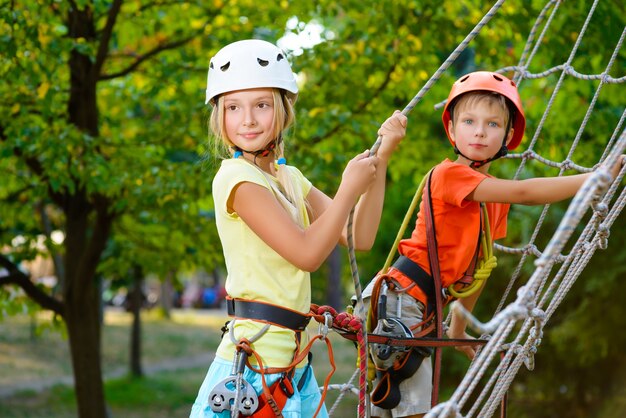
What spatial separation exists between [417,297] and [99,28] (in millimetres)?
4939

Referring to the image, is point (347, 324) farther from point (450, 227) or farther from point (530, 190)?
point (530, 190)

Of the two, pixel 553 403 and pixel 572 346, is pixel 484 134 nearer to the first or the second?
pixel 572 346

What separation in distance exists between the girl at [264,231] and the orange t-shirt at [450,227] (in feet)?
1.17

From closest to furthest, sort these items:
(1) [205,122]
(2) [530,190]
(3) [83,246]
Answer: (2) [530,190]
(1) [205,122]
(3) [83,246]

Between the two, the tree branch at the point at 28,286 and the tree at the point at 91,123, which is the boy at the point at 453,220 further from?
the tree branch at the point at 28,286

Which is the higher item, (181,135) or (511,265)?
(181,135)

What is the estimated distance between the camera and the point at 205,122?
560 cm

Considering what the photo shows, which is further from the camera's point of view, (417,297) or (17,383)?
(17,383)

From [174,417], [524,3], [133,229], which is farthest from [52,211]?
[524,3]

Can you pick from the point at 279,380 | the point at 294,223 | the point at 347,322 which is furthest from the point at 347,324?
the point at 294,223

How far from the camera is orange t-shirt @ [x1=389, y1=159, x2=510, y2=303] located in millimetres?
2932

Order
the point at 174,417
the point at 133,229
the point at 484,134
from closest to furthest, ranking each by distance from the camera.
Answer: the point at 484,134, the point at 133,229, the point at 174,417

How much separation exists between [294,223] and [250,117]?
1.10ft

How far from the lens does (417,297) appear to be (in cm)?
308
